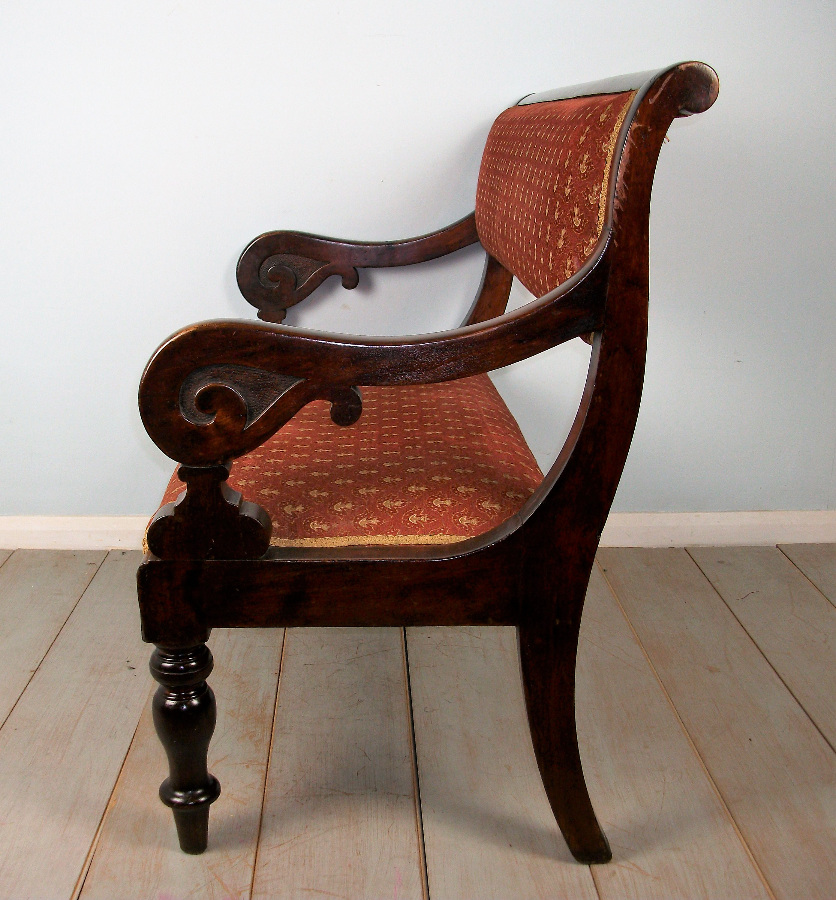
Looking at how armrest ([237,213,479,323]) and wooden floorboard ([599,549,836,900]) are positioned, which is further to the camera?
armrest ([237,213,479,323])

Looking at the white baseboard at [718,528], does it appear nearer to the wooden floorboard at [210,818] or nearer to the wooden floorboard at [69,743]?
the wooden floorboard at [210,818]

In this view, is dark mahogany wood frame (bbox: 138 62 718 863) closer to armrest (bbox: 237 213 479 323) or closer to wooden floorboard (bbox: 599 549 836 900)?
wooden floorboard (bbox: 599 549 836 900)

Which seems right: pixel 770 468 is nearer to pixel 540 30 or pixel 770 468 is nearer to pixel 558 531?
pixel 540 30

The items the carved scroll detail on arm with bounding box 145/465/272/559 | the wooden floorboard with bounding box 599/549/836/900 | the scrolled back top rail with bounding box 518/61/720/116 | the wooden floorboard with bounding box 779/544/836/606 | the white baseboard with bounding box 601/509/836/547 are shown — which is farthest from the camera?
the white baseboard with bounding box 601/509/836/547

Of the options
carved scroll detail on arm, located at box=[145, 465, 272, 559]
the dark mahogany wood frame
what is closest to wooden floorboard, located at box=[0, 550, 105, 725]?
the dark mahogany wood frame

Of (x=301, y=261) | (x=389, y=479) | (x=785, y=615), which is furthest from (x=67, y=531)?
(x=785, y=615)

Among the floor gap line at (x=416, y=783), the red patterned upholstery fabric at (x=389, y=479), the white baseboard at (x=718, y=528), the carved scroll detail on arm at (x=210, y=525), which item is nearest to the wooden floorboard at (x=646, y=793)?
the floor gap line at (x=416, y=783)

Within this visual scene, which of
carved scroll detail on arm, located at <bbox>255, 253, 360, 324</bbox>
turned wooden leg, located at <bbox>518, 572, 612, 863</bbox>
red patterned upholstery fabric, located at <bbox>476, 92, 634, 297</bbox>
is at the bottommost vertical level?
turned wooden leg, located at <bbox>518, 572, 612, 863</bbox>

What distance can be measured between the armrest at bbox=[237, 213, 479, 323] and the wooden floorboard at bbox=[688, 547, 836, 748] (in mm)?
887

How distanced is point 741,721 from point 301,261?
1.06m

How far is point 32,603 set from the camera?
1.80 metres

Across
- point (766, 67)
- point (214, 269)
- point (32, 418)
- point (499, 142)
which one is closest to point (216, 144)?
point (214, 269)

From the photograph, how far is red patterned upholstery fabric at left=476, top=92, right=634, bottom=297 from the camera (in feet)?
3.20

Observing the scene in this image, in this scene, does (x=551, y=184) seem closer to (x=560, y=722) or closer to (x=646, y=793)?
(x=560, y=722)
